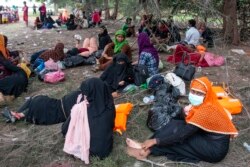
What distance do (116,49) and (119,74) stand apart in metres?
1.58

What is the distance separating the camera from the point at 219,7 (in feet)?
37.8

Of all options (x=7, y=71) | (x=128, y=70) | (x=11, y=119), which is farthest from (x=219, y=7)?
(x=11, y=119)

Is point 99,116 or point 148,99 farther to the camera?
point 148,99

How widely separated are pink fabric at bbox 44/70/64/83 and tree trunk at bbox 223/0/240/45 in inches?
202

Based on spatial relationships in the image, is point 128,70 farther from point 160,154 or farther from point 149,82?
point 160,154

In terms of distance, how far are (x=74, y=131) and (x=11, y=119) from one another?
1310 mm

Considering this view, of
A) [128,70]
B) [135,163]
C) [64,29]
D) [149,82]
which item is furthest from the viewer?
[64,29]

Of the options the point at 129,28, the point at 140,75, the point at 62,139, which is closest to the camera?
the point at 62,139

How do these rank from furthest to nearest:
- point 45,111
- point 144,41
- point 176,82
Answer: point 144,41, point 176,82, point 45,111

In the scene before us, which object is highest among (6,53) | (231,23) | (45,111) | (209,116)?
(231,23)

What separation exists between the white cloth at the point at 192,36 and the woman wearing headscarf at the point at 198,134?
17.0 ft

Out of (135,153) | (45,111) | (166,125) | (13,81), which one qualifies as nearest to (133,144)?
(135,153)

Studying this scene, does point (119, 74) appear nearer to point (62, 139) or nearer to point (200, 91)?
point (62, 139)

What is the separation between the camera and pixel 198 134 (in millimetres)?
3562
